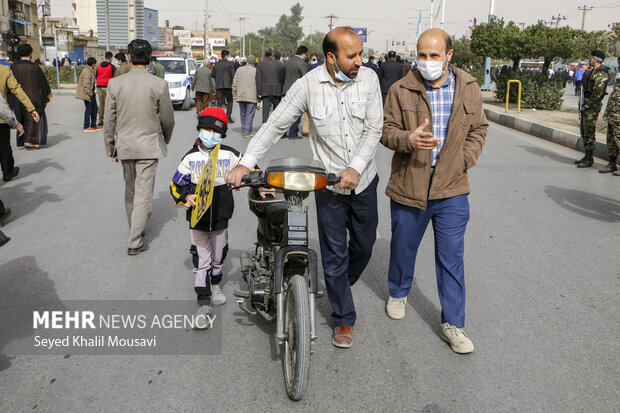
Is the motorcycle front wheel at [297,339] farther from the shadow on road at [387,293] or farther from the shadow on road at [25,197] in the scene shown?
the shadow on road at [25,197]

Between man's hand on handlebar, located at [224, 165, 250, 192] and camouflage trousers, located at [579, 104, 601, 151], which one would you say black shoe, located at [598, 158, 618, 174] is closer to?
camouflage trousers, located at [579, 104, 601, 151]

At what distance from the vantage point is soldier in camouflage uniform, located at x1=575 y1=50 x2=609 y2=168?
33.3 ft

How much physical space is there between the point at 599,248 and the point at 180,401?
14.5 ft

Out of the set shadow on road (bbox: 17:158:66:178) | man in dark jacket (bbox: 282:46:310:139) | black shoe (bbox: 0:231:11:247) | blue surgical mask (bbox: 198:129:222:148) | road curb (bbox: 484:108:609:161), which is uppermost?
man in dark jacket (bbox: 282:46:310:139)

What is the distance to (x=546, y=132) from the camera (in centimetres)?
1451

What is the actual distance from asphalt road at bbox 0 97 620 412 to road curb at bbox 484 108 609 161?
428 cm

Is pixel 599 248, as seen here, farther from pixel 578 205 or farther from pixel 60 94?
pixel 60 94

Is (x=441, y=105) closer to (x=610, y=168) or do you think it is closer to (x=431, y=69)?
(x=431, y=69)

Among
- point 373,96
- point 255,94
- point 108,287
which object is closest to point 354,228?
point 373,96

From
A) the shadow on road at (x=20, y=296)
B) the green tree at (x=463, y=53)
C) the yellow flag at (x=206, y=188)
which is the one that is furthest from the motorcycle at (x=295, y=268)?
the green tree at (x=463, y=53)

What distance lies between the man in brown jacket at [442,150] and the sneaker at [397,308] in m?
0.40

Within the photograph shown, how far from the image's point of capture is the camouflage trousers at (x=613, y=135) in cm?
873

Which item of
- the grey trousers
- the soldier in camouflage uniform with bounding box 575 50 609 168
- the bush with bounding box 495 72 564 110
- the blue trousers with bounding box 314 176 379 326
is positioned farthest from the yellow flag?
the bush with bounding box 495 72 564 110

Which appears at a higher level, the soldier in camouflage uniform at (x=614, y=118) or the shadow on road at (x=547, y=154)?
the soldier in camouflage uniform at (x=614, y=118)
